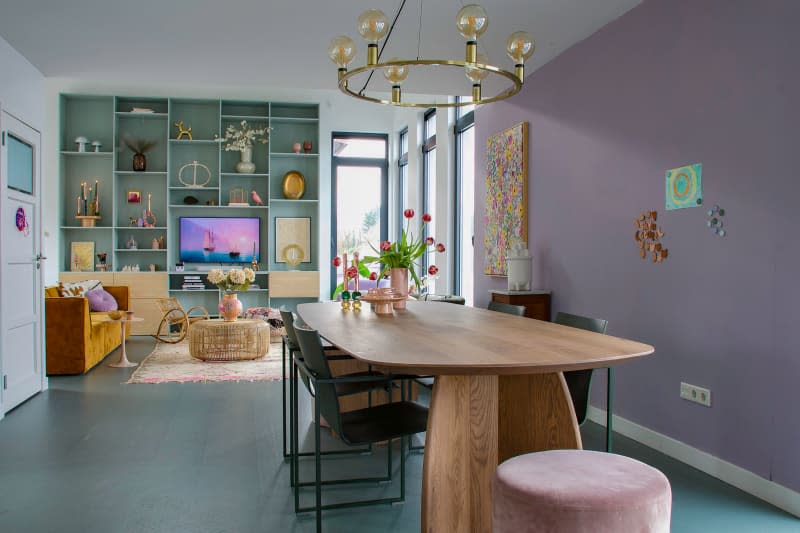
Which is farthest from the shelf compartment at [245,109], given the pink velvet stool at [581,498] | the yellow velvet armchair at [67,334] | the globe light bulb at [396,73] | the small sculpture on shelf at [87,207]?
the pink velvet stool at [581,498]

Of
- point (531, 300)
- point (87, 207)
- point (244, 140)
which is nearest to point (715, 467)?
point (531, 300)

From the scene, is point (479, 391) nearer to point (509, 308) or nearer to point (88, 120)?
point (509, 308)

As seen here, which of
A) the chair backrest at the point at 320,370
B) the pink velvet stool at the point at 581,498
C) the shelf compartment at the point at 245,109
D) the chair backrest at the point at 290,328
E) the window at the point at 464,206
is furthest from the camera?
the shelf compartment at the point at 245,109

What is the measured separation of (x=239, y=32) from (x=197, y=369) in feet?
10.4

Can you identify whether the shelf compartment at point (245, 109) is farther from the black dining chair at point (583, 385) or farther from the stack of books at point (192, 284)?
the black dining chair at point (583, 385)

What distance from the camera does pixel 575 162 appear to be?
441 centimetres

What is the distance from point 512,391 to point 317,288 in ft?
21.2

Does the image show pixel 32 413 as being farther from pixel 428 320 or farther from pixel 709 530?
pixel 709 530

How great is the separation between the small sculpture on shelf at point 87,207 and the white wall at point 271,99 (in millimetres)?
252

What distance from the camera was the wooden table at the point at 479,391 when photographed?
192 cm

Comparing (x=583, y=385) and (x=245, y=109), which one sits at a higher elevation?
(x=245, y=109)

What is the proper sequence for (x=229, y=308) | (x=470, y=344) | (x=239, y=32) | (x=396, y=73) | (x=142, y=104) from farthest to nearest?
(x=142, y=104) < (x=229, y=308) < (x=239, y=32) < (x=396, y=73) < (x=470, y=344)

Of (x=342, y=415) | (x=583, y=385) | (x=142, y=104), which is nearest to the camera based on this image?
(x=342, y=415)

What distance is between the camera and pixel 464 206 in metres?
7.21
